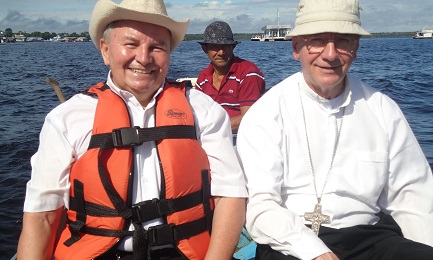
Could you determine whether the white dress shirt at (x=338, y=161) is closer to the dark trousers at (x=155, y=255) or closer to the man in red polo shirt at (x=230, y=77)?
the dark trousers at (x=155, y=255)

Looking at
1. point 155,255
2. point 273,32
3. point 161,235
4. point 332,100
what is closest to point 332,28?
point 332,100

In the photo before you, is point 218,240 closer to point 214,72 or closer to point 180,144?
point 180,144

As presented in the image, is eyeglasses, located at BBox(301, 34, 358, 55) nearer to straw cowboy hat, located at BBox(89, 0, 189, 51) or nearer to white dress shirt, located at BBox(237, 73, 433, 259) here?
white dress shirt, located at BBox(237, 73, 433, 259)

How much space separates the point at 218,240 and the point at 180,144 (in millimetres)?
549

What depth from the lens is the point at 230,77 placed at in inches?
196

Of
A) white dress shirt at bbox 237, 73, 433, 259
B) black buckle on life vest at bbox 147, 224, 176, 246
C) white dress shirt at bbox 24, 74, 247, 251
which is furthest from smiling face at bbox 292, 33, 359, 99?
black buckle on life vest at bbox 147, 224, 176, 246

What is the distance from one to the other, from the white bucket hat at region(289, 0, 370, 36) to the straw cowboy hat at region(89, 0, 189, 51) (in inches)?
25.9

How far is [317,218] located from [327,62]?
0.85 metres

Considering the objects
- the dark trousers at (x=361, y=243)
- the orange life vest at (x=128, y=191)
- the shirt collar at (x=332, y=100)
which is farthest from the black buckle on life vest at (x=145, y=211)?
the shirt collar at (x=332, y=100)

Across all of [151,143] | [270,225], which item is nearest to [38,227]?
[151,143]

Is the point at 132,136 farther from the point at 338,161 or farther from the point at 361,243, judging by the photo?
the point at 361,243

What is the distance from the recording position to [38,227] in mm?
2176

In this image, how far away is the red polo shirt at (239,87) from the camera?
4811 millimetres

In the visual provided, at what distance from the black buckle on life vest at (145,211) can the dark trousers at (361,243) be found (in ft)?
2.15
